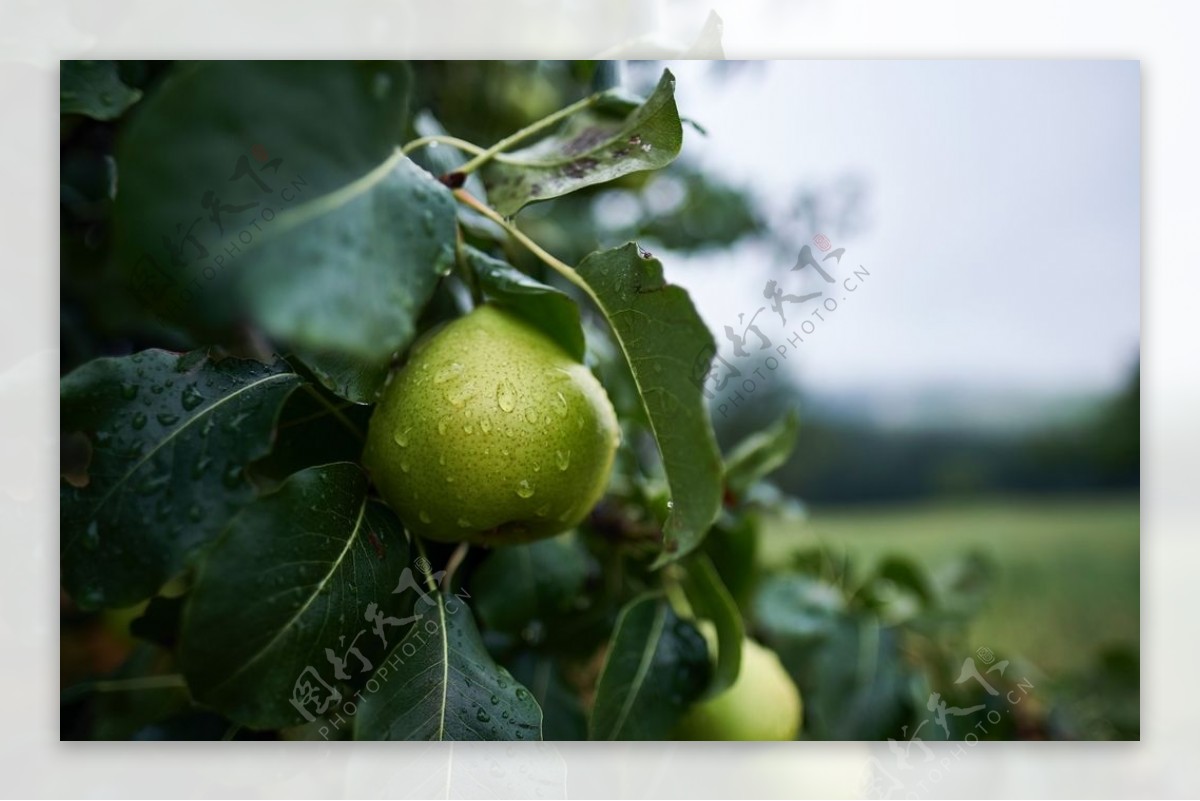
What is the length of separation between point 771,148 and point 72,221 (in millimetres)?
Answer: 1001

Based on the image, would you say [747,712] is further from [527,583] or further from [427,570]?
[427,570]

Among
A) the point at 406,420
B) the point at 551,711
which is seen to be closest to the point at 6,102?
the point at 406,420

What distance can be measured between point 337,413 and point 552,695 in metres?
0.41

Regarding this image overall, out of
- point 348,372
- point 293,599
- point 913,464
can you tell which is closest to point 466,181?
point 348,372

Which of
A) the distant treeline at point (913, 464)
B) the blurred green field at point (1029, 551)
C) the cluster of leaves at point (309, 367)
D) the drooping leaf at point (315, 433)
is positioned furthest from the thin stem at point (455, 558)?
the distant treeline at point (913, 464)

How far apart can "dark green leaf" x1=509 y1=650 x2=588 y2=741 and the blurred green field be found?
1.46 m

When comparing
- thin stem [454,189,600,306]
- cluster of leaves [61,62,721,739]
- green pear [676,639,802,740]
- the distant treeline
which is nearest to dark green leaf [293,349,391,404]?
cluster of leaves [61,62,721,739]

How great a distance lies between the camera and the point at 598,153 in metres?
0.63

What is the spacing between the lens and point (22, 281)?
0.96 meters

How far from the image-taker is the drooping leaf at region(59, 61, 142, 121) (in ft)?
2.36

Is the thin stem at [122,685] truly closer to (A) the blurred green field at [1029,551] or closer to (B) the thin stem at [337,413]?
(B) the thin stem at [337,413]

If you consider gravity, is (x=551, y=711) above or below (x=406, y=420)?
below

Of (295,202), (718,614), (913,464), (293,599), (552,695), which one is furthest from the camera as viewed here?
(913,464)

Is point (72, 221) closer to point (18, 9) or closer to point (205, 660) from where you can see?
point (18, 9)
